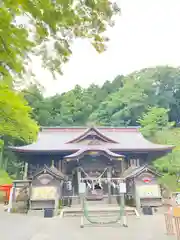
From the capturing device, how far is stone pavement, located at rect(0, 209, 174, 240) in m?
6.70

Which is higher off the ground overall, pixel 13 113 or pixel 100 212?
pixel 13 113

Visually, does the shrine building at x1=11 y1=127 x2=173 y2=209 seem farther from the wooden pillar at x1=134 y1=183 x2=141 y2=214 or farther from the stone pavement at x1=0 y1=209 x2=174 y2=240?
the stone pavement at x1=0 y1=209 x2=174 y2=240

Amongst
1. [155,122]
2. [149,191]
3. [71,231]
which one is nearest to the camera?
[71,231]

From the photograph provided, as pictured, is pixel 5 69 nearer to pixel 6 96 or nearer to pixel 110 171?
pixel 6 96

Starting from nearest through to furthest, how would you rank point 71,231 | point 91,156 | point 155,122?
point 71,231
point 91,156
point 155,122

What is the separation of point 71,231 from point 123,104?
34.9 m

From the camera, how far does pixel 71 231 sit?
7.62m

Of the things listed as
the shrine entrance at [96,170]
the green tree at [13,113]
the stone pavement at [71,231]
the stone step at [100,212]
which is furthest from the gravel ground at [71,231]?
the shrine entrance at [96,170]

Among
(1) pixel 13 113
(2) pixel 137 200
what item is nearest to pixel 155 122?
(2) pixel 137 200

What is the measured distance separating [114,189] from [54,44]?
42.8ft

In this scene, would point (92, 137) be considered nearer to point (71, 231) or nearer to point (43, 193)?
point (43, 193)

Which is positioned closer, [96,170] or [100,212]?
[100,212]

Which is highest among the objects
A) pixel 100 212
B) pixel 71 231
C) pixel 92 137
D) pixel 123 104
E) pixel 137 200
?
pixel 123 104

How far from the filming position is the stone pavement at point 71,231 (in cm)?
670
